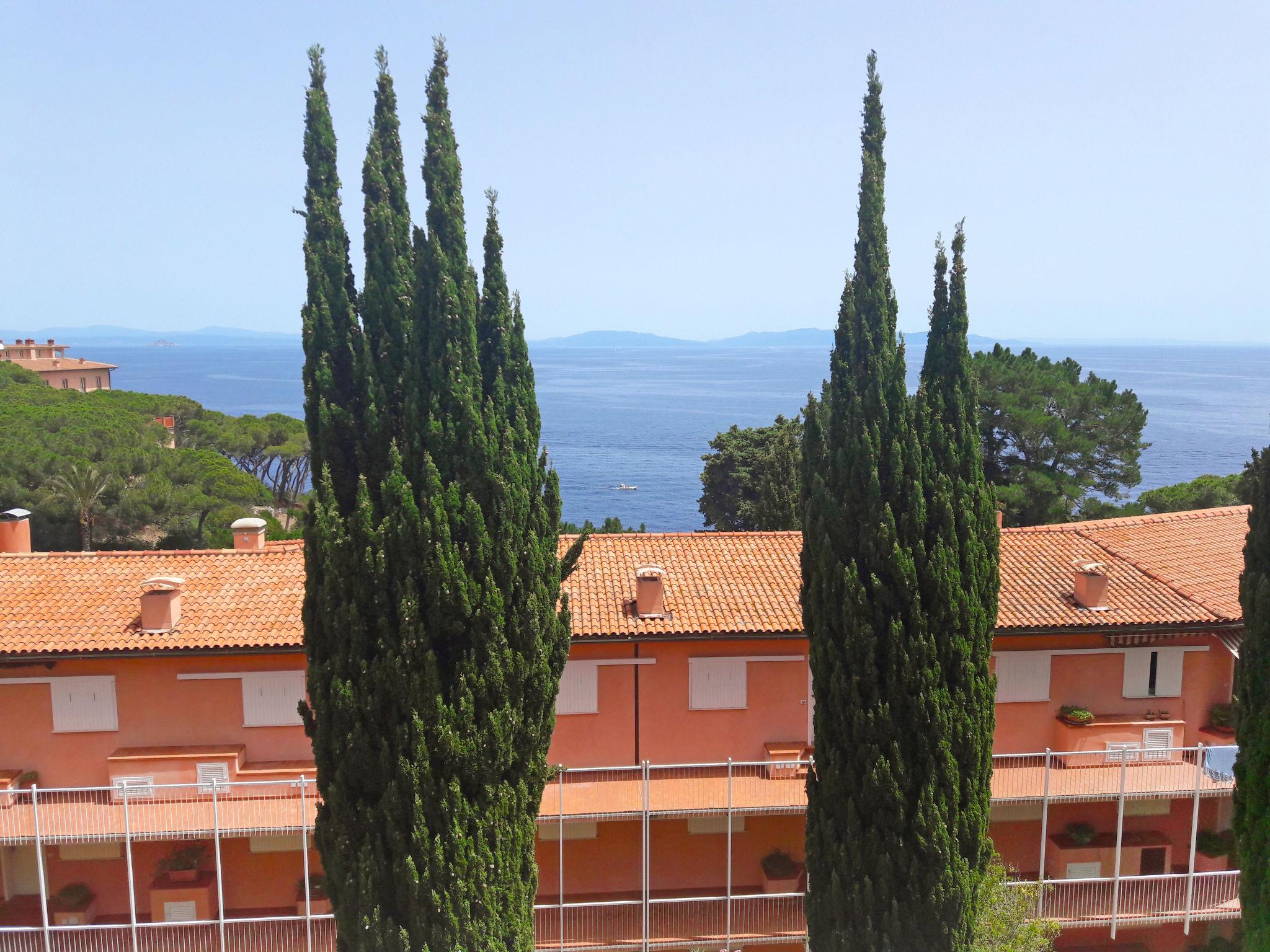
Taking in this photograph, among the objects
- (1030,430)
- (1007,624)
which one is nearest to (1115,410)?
(1030,430)

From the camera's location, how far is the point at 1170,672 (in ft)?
57.9

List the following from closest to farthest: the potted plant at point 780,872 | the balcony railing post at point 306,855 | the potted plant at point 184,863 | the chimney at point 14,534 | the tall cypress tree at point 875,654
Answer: the tall cypress tree at point 875,654 < the balcony railing post at point 306,855 < the potted plant at point 184,863 < the potted plant at point 780,872 < the chimney at point 14,534

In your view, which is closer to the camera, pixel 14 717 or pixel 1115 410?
pixel 14 717

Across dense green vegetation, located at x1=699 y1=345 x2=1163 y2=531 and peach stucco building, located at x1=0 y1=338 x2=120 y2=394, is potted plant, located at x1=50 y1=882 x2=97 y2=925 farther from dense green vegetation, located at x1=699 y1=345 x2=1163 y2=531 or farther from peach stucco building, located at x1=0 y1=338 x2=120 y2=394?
peach stucco building, located at x1=0 y1=338 x2=120 y2=394

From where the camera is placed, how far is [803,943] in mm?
15477

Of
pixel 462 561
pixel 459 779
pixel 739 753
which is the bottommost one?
pixel 739 753

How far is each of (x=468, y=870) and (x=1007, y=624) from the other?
9943 millimetres

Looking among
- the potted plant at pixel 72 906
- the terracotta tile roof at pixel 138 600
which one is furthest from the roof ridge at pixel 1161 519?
the potted plant at pixel 72 906

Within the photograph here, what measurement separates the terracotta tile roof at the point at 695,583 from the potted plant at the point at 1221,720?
7.49 metres

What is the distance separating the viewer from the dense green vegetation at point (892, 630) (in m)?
12.0

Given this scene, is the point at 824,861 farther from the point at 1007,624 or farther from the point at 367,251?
the point at 367,251

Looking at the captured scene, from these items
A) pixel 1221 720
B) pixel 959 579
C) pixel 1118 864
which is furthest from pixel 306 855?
pixel 1221 720

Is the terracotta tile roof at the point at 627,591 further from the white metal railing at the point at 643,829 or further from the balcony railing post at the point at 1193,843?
the balcony railing post at the point at 1193,843

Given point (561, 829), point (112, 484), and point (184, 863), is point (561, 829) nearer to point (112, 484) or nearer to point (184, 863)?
point (184, 863)
